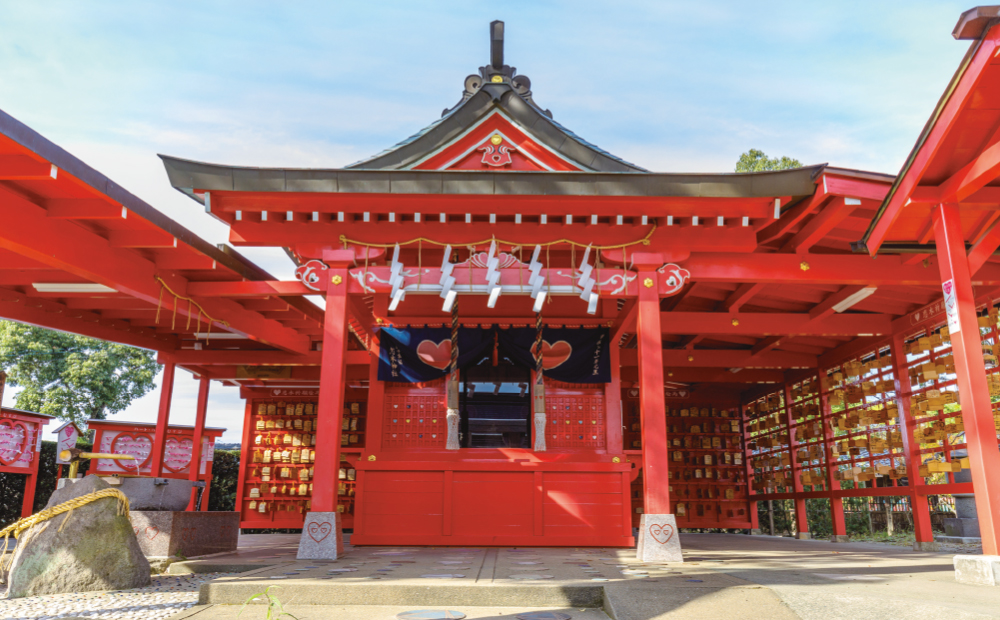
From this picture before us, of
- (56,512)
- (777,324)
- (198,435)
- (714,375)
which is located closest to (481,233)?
(777,324)

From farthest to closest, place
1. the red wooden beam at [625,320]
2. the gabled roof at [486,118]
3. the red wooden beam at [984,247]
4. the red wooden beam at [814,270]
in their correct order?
1. the red wooden beam at [625,320]
2. the gabled roof at [486,118]
3. the red wooden beam at [814,270]
4. the red wooden beam at [984,247]

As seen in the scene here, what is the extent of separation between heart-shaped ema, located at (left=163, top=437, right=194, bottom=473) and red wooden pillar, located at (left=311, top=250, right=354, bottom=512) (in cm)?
761

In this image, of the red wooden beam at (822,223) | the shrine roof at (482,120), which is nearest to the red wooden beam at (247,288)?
the shrine roof at (482,120)

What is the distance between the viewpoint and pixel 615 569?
5.74 meters

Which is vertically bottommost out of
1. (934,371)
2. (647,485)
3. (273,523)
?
(273,523)

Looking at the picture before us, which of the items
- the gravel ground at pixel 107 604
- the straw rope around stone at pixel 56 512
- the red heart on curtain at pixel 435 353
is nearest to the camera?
the gravel ground at pixel 107 604

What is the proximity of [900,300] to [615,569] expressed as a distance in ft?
Result: 21.6

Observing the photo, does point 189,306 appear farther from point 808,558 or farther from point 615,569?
point 808,558

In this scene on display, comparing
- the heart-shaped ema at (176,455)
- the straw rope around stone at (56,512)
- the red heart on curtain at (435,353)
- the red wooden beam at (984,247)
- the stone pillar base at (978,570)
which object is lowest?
the stone pillar base at (978,570)

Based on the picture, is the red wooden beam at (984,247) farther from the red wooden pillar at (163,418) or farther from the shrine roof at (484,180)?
the red wooden pillar at (163,418)

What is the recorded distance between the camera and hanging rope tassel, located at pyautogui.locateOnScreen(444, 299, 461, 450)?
880 cm

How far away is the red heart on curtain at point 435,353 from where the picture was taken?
952cm

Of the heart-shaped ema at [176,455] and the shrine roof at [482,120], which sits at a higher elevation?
the shrine roof at [482,120]

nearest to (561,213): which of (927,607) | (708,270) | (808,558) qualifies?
(708,270)
